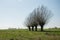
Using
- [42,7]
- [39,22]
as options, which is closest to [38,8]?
[42,7]

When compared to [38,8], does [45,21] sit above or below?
below

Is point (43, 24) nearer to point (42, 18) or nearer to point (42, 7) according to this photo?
point (42, 18)

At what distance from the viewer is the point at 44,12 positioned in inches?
2601

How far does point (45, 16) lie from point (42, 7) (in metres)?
4.71

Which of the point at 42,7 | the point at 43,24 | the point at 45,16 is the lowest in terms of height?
the point at 43,24

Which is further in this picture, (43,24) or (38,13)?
(38,13)

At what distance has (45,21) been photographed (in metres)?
65.7

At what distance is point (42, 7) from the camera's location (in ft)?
216

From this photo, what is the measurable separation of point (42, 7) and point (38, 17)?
18.4 feet

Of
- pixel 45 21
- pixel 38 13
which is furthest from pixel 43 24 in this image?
pixel 38 13

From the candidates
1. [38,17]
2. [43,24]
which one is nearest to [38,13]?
[38,17]

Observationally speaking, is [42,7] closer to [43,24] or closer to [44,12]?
[44,12]

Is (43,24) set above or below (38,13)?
below

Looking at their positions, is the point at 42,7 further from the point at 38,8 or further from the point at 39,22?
the point at 39,22
